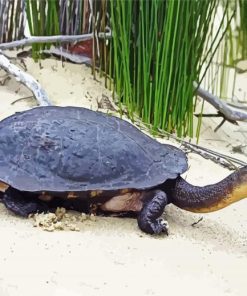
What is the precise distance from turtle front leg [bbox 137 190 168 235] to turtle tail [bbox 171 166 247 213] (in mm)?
90

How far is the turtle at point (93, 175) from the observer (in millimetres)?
2660

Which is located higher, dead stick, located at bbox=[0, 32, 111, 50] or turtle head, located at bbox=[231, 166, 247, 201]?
dead stick, located at bbox=[0, 32, 111, 50]

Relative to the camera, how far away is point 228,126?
4.55 metres

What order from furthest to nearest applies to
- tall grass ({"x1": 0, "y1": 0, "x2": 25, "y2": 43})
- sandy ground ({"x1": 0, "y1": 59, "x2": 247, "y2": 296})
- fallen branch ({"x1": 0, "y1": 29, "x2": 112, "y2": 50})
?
tall grass ({"x1": 0, "y1": 0, "x2": 25, "y2": 43}) → fallen branch ({"x1": 0, "y1": 29, "x2": 112, "y2": 50}) → sandy ground ({"x1": 0, "y1": 59, "x2": 247, "y2": 296})

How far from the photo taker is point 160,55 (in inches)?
149

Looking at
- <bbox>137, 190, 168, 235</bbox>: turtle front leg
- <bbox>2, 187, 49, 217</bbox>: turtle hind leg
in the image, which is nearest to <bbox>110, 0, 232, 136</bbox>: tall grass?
<bbox>137, 190, 168, 235</bbox>: turtle front leg

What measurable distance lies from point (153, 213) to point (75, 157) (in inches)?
13.7

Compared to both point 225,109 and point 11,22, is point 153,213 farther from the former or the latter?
point 11,22

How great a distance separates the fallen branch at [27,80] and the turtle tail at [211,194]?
1.18 metres

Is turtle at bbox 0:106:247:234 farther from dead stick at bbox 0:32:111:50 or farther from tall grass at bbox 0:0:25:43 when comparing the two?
tall grass at bbox 0:0:25:43

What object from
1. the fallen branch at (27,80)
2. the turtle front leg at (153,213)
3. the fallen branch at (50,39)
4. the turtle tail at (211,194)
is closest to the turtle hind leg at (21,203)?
the turtle front leg at (153,213)

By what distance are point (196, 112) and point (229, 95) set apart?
1062mm

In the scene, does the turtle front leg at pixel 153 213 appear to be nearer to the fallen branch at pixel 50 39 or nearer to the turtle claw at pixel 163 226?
the turtle claw at pixel 163 226

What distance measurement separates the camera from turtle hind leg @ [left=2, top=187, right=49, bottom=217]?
2682 millimetres
